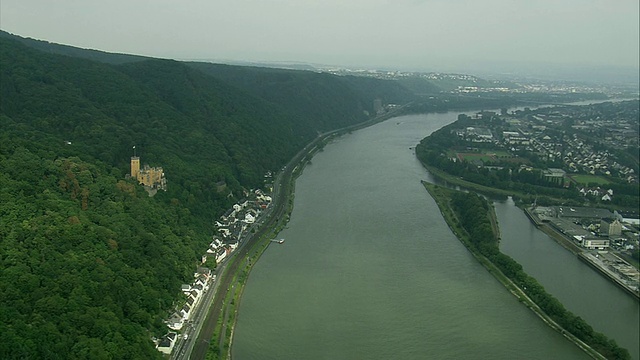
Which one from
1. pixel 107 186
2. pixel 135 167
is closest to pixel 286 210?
pixel 135 167


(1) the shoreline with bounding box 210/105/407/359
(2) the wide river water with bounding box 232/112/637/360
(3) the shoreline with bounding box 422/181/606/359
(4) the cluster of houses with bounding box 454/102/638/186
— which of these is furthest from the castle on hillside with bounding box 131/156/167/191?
(4) the cluster of houses with bounding box 454/102/638/186

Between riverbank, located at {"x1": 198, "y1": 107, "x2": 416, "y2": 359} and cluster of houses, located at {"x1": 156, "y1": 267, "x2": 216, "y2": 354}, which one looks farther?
riverbank, located at {"x1": 198, "y1": 107, "x2": 416, "y2": 359}

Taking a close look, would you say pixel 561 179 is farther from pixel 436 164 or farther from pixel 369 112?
pixel 369 112

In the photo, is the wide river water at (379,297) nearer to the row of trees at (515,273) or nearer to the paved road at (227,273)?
the row of trees at (515,273)

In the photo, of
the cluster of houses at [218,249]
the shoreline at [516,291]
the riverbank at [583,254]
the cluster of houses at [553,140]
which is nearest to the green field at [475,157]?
the cluster of houses at [553,140]

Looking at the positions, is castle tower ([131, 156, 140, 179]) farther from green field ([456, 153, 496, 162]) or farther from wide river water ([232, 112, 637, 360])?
green field ([456, 153, 496, 162])

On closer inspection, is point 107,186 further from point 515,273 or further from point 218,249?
point 515,273

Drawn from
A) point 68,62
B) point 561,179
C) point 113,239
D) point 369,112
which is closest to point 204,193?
point 113,239
